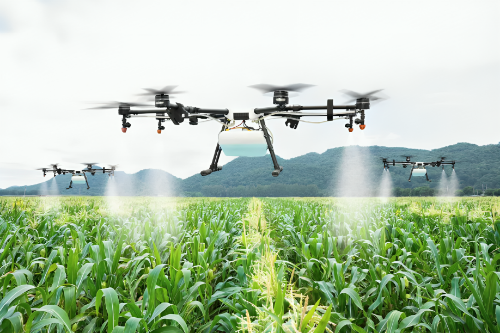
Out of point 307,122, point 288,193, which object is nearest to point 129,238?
point 307,122

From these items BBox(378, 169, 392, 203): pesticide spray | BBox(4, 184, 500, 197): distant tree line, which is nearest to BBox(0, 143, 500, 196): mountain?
BBox(4, 184, 500, 197): distant tree line

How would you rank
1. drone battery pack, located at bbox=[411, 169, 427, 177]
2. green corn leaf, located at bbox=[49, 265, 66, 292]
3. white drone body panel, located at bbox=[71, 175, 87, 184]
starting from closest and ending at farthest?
green corn leaf, located at bbox=[49, 265, 66, 292], white drone body panel, located at bbox=[71, 175, 87, 184], drone battery pack, located at bbox=[411, 169, 427, 177]

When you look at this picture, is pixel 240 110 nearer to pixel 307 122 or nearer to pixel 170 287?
pixel 307 122

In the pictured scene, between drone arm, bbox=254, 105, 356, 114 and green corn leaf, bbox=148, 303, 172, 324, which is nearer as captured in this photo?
green corn leaf, bbox=148, 303, 172, 324

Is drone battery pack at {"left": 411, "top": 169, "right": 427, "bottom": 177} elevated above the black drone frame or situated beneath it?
situated beneath

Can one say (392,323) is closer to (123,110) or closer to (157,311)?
(157,311)

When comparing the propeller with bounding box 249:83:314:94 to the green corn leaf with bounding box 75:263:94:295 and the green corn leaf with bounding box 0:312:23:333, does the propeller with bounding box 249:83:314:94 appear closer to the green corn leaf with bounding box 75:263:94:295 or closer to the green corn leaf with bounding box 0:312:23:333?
the green corn leaf with bounding box 75:263:94:295

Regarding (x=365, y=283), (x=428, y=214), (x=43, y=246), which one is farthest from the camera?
(x=428, y=214)

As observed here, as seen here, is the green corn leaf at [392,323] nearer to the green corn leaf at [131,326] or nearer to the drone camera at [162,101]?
the green corn leaf at [131,326]
